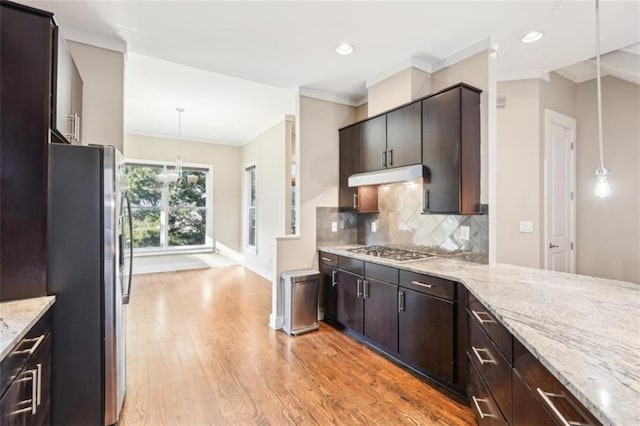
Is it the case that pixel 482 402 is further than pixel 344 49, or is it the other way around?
pixel 344 49

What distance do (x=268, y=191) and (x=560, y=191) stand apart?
4.53 metres

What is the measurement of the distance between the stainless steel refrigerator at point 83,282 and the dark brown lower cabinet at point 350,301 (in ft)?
6.67

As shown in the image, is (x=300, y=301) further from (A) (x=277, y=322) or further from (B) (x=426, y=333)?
(B) (x=426, y=333)

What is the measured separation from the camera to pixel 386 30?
2500mm

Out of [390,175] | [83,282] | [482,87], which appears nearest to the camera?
[83,282]

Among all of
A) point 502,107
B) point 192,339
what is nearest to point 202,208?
point 192,339

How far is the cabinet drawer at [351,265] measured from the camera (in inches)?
120

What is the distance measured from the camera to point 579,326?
120 centimetres

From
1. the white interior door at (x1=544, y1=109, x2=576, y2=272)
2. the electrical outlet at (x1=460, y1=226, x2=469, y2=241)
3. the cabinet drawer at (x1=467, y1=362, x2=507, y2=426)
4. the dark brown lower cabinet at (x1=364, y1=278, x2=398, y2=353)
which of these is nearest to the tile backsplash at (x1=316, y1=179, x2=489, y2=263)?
the electrical outlet at (x1=460, y1=226, x2=469, y2=241)

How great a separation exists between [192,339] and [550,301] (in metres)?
3.10

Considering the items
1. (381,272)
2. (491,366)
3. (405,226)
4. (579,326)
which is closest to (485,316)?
(491,366)

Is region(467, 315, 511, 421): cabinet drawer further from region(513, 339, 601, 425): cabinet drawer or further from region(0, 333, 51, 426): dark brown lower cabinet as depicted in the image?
region(0, 333, 51, 426): dark brown lower cabinet

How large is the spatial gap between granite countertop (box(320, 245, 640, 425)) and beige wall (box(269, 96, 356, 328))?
182 centimetres

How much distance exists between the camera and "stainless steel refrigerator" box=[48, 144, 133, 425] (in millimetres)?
1728
